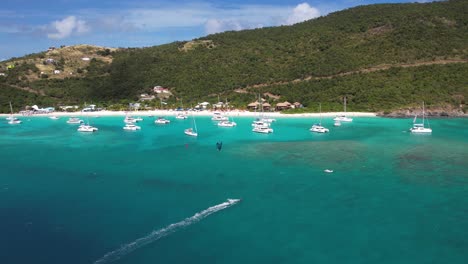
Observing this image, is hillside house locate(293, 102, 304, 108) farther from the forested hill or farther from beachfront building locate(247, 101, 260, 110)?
beachfront building locate(247, 101, 260, 110)

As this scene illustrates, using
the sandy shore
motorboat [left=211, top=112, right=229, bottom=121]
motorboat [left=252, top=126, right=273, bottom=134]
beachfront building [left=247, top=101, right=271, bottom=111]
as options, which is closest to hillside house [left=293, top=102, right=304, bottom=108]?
the sandy shore

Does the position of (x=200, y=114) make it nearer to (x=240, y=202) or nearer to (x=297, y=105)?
(x=297, y=105)

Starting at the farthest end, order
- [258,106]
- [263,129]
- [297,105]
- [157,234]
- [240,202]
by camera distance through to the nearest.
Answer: [258,106]
[297,105]
[263,129]
[240,202]
[157,234]

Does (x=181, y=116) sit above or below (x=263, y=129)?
above

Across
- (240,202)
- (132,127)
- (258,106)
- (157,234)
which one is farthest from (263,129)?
(157,234)

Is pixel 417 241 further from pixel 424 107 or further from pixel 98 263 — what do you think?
pixel 424 107

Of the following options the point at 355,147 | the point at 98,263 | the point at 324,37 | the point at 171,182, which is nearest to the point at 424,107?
the point at 355,147
